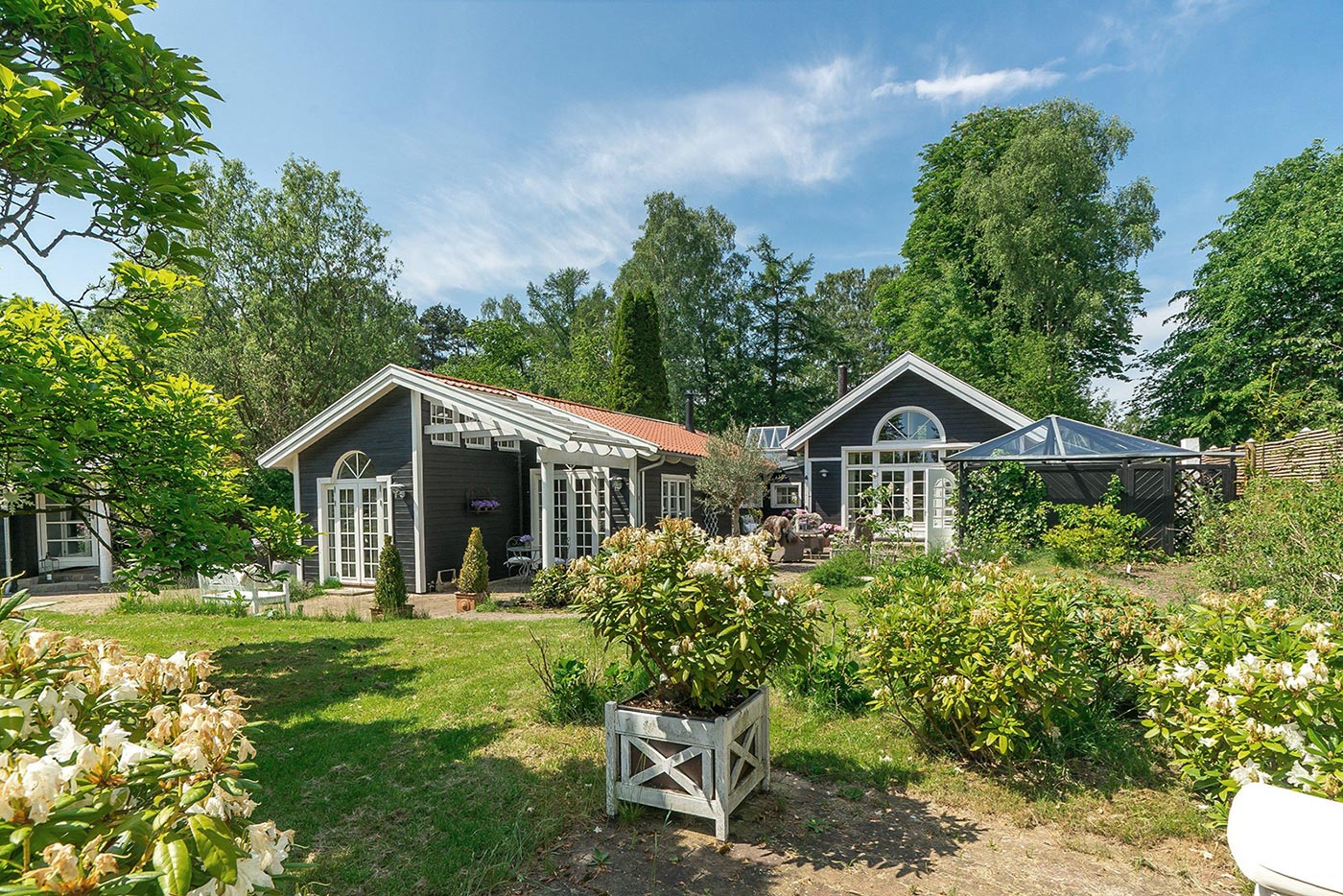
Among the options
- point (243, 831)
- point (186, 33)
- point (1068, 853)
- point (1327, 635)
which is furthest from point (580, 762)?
point (186, 33)

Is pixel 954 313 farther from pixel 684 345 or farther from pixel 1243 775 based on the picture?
pixel 1243 775

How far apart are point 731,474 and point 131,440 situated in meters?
11.3

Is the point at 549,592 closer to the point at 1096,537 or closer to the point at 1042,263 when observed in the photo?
the point at 1096,537

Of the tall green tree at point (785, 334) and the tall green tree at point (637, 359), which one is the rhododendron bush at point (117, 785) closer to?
the tall green tree at point (637, 359)

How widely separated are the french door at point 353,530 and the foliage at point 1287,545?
13161 mm

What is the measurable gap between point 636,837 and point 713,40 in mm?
11283

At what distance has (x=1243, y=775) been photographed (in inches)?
114

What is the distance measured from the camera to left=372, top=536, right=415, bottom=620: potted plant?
979 cm

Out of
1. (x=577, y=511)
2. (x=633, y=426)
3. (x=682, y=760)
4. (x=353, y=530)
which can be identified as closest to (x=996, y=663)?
(x=682, y=760)

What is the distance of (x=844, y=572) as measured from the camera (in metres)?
10.9

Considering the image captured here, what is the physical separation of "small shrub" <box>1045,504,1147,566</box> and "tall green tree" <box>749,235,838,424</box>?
832 inches

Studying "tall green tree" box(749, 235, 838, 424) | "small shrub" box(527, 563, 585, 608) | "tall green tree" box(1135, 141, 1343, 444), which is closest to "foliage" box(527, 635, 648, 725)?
"small shrub" box(527, 563, 585, 608)

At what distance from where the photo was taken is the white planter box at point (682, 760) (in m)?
3.37

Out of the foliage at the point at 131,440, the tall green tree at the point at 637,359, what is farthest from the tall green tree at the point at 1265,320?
the foliage at the point at 131,440
